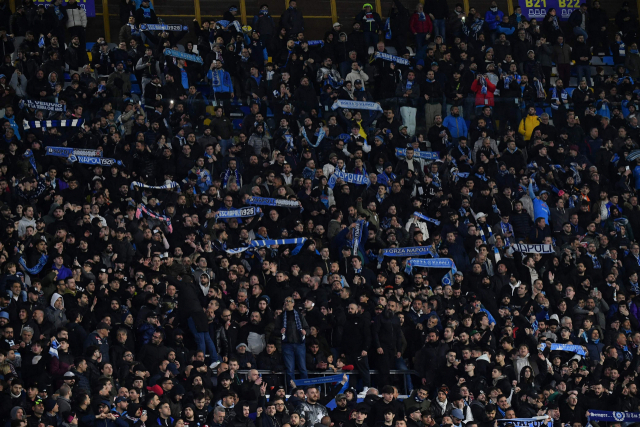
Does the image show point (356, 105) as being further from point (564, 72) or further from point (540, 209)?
point (564, 72)

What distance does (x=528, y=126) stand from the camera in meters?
26.6

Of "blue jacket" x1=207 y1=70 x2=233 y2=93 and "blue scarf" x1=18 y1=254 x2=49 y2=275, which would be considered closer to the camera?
"blue scarf" x1=18 y1=254 x2=49 y2=275

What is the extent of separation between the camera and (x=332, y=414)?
18.1 metres

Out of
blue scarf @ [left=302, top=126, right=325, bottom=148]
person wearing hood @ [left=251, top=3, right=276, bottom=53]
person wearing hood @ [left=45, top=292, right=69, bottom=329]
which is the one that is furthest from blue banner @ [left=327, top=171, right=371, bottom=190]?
person wearing hood @ [left=45, top=292, right=69, bottom=329]

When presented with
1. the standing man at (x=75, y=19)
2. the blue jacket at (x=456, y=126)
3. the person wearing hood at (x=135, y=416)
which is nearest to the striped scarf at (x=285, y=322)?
the person wearing hood at (x=135, y=416)

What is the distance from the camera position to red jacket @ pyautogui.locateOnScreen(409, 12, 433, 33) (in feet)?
95.8

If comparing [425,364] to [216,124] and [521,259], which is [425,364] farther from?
[216,124]

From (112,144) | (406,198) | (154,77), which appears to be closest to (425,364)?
(406,198)

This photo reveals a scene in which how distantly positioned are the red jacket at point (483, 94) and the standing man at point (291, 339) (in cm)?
877

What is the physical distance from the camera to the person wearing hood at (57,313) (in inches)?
708

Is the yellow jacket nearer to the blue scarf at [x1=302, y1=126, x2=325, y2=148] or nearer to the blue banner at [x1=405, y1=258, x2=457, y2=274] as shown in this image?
Result: the blue scarf at [x1=302, y1=126, x2=325, y2=148]

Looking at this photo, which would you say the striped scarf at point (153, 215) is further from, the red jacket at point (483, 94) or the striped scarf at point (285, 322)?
the red jacket at point (483, 94)

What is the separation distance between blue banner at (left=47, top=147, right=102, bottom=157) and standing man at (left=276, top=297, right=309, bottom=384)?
513 cm

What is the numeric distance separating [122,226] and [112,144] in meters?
2.76
